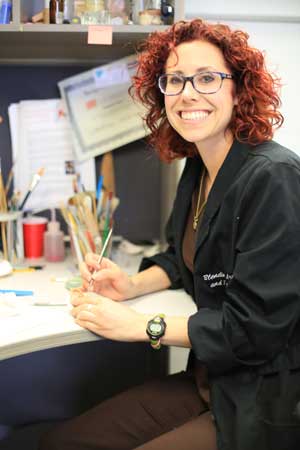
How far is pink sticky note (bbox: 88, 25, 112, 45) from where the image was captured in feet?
4.19

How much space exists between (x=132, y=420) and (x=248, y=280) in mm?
459

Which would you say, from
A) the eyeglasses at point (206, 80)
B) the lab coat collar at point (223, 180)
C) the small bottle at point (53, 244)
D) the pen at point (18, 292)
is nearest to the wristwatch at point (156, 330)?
the lab coat collar at point (223, 180)

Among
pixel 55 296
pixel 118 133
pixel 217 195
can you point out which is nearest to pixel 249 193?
pixel 217 195

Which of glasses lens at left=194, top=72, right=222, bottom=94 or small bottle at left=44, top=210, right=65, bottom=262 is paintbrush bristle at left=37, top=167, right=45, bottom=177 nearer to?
small bottle at left=44, top=210, right=65, bottom=262

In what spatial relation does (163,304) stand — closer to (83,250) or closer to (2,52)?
(83,250)

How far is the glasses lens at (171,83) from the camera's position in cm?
110

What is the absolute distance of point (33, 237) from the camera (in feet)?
5.17

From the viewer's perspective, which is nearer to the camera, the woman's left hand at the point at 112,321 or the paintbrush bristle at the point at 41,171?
the woman's left hand at the point at 112,321

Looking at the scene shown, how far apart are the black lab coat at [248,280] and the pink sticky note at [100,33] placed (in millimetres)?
466

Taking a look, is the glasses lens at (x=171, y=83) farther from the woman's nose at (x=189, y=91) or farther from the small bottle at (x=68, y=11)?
the small bottle at (x=68, y=11)

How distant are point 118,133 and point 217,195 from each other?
66 centimetres

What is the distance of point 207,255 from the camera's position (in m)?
1.06

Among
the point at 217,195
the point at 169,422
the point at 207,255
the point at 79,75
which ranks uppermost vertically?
the point at 79,75

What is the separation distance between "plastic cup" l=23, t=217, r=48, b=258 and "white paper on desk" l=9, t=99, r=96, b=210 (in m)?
0.12
